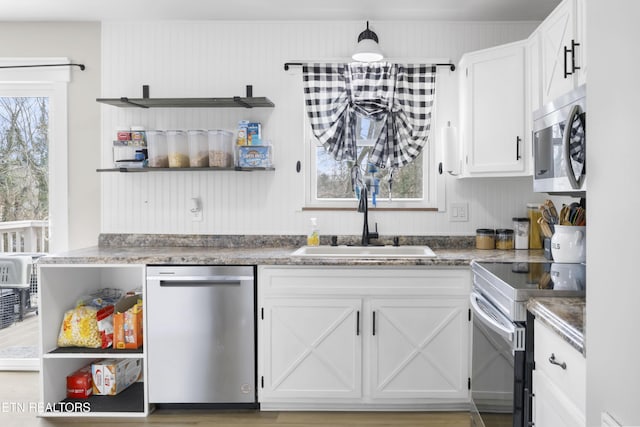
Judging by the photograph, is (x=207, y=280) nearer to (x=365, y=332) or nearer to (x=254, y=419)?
(x=254, y=419)

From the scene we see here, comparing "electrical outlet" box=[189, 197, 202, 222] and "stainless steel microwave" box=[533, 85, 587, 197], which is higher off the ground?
"stainless steel microwave" box=[533, 85, 587, 197]

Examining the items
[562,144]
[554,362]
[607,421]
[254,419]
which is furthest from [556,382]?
[254,419]

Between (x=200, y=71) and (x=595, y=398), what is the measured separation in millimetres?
3016

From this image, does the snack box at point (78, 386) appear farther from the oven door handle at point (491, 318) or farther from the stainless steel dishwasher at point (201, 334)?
the oven door handle at point (491, 318)

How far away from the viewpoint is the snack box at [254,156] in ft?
9.93

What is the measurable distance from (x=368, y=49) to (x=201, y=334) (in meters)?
Answer: 1.81

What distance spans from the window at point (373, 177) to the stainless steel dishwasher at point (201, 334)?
0.90m

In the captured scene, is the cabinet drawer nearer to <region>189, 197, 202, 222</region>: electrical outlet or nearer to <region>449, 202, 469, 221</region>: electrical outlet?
<region>449, 202, 469, 221</region>: electrical outlet

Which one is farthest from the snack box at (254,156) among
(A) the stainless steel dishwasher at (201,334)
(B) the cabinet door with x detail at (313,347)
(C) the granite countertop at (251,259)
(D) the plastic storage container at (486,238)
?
(D) the plastic storage container at (486,238)

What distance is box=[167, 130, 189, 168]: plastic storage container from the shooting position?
3.05 m

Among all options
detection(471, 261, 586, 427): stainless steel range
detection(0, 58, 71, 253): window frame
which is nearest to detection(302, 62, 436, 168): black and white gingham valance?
detection(471, 261, 586, 427): stainless steel range

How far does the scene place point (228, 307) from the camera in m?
2.61

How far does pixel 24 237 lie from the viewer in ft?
11.0

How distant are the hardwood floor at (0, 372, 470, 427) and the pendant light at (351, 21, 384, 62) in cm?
199
